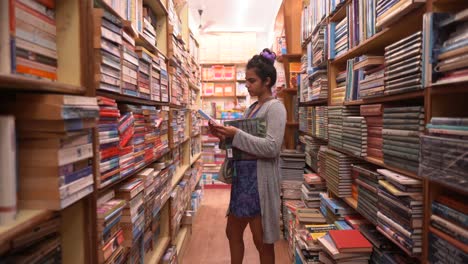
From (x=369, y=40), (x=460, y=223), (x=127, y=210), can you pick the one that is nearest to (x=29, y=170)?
(x=127, y=210)

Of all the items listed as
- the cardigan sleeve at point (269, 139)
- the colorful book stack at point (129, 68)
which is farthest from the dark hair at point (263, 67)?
the colorful book stack at point (129, 68)

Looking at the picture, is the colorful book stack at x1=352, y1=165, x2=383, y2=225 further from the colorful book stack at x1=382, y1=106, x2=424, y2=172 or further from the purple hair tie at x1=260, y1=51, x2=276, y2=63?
the purple hair tie at x1=260, y1=51, x2=276, y2=63

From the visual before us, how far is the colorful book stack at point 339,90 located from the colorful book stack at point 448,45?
3.21 feet

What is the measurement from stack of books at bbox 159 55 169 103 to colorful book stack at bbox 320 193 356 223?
1366mm

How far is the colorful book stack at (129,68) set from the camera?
133 centimetres

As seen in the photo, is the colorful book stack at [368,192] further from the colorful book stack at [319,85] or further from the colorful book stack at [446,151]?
the colorful book stack at [319,85]

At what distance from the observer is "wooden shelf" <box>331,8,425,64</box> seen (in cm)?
116

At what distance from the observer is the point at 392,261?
1291 mm

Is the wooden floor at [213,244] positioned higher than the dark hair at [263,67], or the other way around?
the dark hair at [263,67]

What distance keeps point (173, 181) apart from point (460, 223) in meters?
2.04

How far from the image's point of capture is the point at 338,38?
2014 mm

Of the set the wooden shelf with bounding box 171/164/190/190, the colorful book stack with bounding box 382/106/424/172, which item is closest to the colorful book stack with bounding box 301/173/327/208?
the wooden shelf with bounding box 171/164/190/190

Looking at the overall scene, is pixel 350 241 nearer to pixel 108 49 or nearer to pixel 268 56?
pixel 268 56

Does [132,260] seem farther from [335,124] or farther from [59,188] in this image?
[335,124]
